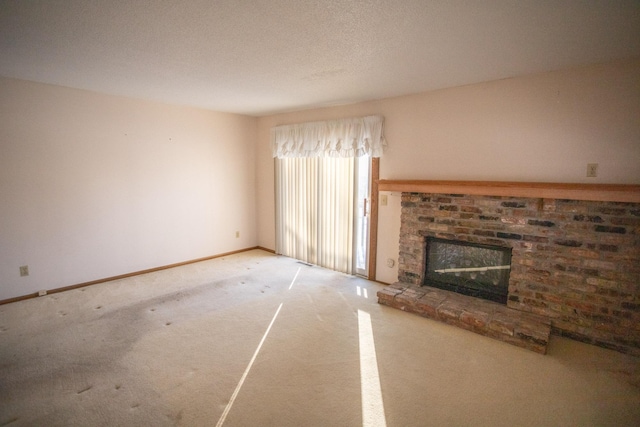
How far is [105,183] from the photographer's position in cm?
380

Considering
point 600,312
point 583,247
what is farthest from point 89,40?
point 600,312

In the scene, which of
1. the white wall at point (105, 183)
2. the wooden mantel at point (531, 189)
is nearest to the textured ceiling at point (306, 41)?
the white wall at point (105, 183)

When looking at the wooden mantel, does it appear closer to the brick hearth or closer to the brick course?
the brick course

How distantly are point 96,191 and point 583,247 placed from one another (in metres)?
5.09

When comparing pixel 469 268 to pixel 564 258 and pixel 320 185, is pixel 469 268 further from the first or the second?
pixel 320 185

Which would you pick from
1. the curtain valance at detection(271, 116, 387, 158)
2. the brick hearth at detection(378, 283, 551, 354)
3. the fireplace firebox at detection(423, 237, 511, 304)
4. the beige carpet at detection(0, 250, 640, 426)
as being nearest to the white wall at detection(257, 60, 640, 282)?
the curtain valance at detection(271, 116, 387, 158)

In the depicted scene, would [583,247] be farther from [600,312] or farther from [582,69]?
[582,69]

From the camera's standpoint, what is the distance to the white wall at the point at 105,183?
323 cm

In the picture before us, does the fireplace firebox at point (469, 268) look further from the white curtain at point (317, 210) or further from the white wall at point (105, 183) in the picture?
the white wall at point (105, 183)

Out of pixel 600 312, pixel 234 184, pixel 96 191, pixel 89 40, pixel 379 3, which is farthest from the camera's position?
pixel 234 184

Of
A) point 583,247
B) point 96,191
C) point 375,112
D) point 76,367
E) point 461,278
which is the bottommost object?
point 76,367

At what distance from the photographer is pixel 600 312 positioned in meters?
2.51

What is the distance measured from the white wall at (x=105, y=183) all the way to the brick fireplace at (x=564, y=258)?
3.17 metres

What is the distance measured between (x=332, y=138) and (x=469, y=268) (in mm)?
2300
